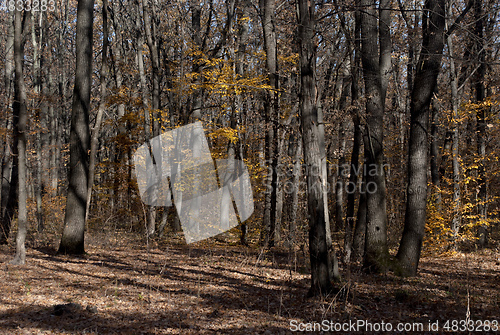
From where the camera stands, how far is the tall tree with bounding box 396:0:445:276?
7.61 metres

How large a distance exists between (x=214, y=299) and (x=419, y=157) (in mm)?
5102

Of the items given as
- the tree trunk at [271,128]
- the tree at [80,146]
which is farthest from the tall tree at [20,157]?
the tree trunk at [271,128]

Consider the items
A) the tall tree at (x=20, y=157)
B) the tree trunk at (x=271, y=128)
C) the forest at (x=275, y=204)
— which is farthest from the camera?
the tree trunk at (x=271, y=128)

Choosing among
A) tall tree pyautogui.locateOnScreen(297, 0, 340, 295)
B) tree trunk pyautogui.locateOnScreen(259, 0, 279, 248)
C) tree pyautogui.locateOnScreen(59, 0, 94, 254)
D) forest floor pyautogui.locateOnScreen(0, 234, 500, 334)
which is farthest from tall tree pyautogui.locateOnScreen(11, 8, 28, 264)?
tree trunk pyautogui.locateOnScreen(259, 0, 279, 248)

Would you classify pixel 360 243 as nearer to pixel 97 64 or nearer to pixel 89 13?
pixel 89 13

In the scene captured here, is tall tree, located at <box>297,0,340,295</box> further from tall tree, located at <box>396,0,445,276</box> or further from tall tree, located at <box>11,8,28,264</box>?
tall tree, located at <box>11,8,28,264</box>

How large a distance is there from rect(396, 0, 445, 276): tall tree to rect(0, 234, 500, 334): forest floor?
56 centimetres

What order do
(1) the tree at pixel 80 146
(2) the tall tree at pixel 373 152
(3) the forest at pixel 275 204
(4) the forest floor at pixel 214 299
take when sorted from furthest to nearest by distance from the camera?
1. (1) the tree at pixel 80 146
2. (2) the tall tree at pixel 373 152
3. (3) the forest at pixel 275 204
4. (4) the forest floor at pixel 214 299

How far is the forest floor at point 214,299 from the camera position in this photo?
4914 mm

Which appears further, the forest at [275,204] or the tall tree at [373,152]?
the tall tree at [373,152]

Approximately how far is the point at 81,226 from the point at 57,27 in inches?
501

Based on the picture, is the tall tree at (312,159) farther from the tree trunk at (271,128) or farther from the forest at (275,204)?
the tree trunk at (271,128)

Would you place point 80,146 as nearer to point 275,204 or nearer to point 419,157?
point 275,204

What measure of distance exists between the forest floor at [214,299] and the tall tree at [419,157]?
563 millimetres
